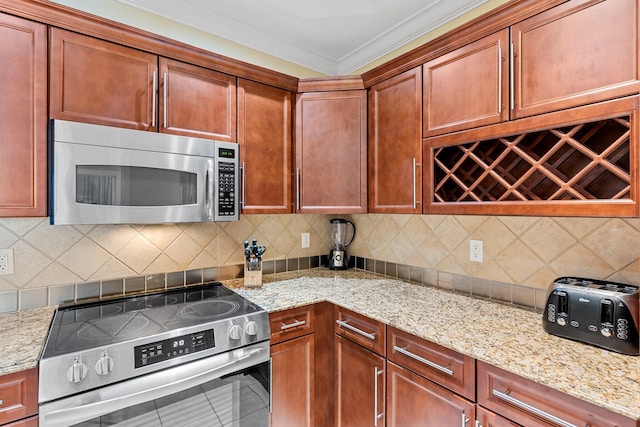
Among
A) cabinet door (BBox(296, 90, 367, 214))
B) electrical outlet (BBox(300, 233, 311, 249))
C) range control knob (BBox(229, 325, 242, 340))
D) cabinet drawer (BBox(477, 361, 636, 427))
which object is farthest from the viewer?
electrical outlet (BBox(300, 233, 311, 249))

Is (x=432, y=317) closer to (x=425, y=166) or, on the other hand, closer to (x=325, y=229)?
(x=425, y=166)

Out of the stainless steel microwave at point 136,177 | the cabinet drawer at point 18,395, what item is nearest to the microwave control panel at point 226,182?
the stainless steel microwave at point 136,177

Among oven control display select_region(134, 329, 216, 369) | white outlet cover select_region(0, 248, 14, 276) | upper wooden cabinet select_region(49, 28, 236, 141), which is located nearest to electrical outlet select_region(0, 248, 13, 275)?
white outlet cover select_region(0, 248, 14, 276)

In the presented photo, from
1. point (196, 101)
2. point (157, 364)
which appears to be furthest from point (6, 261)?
point (196, 101)

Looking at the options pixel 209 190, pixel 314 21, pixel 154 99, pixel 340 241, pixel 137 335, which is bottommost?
pixel 137 335

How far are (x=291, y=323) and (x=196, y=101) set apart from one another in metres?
1.28

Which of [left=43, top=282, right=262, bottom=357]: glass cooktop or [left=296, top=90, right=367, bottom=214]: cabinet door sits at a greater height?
[left=296, top=90, right=367, bottom=214]: cabinet door

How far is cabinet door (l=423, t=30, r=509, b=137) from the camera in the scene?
135cm

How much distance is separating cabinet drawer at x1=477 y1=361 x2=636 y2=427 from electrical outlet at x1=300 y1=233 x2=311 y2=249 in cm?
153

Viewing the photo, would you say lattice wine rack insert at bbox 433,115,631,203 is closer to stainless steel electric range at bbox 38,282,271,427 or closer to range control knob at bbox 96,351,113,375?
stainless steel electric range at bbox 38,282,271,427

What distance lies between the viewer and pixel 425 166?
1668 mm

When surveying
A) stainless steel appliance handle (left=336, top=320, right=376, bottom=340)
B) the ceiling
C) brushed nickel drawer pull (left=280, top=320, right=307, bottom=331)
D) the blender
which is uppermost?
the ceiling

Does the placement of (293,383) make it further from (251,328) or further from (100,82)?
(100,82)

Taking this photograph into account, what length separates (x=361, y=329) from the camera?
162 cm
